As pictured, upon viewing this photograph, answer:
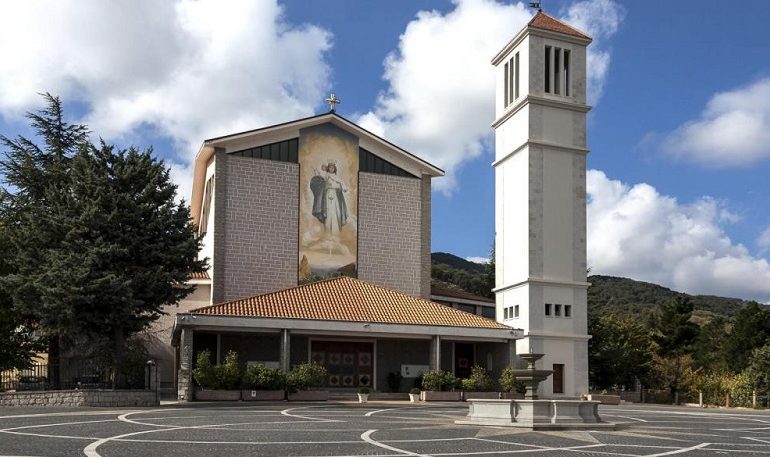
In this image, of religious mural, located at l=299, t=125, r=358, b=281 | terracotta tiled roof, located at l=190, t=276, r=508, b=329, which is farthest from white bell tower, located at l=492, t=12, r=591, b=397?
religious mural, located at l=299, t=125, r=358, b=281

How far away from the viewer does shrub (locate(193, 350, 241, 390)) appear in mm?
36625

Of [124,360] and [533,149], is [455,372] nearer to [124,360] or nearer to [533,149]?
[533,149]

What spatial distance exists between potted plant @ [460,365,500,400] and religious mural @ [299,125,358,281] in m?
14.2

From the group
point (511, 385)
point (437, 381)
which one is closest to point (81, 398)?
point (437, 381)

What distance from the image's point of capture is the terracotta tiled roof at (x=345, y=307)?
4088 centimetres

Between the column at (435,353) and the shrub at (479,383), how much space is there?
1.58 m

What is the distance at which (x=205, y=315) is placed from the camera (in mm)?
38656

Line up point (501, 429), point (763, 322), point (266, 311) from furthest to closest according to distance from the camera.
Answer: point (763, 322) → point (266, 311) → point (501, 429)

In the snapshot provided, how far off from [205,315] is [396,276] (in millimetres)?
18898

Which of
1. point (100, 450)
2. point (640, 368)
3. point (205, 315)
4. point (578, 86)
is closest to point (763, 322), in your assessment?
point (640, 368)

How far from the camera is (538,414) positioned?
22359 mm

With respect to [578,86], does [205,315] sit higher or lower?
lower

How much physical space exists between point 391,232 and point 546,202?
1020 centimetres

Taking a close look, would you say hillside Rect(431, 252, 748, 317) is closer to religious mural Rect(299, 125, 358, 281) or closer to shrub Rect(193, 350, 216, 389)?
religious mural Rect(299, 125, 358, 281)
